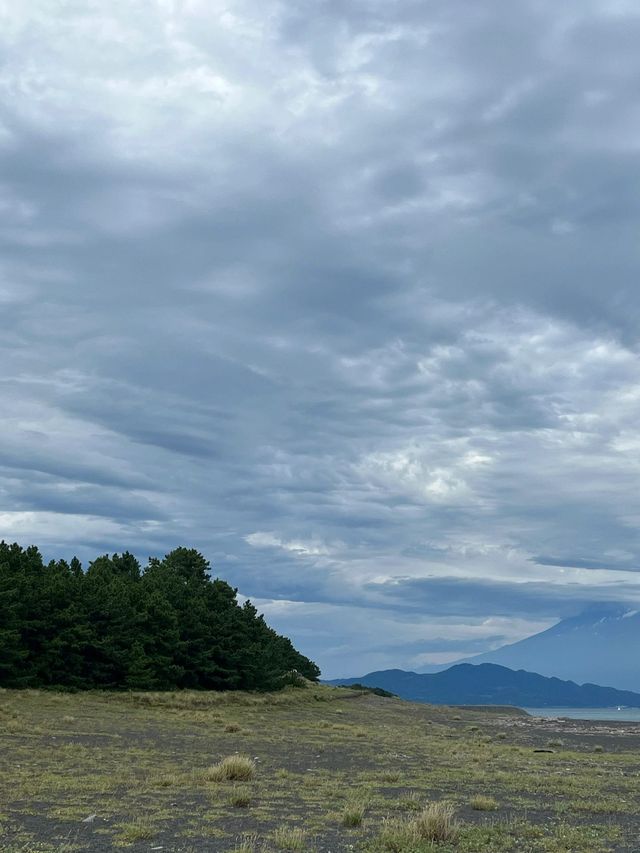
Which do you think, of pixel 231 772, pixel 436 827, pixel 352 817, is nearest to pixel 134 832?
pixel 352 817

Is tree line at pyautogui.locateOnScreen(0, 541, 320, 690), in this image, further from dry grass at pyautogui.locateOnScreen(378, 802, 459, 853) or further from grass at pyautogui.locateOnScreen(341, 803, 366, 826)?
dry grass at pyautogui.locateOnScreen(378, 802, 459, 853)

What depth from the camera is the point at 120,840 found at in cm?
1568

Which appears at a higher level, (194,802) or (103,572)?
(103,572)

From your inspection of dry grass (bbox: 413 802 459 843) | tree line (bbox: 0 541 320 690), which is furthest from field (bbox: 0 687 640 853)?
tree line (bbox: 0 541 320 690)

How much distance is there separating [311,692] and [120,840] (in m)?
68.2

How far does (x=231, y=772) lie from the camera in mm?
24906

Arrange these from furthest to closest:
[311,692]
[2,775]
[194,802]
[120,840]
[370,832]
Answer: [311,692], [2,775], [194,802], [370,832], [120,840]

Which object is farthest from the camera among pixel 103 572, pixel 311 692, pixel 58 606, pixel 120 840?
pixel 311 692

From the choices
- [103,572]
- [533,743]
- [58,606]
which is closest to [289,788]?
[533,743]

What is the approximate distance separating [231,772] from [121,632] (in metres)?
39.4

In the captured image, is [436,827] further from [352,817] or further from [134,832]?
[134,832]

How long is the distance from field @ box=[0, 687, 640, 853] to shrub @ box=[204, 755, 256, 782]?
0.11 feet

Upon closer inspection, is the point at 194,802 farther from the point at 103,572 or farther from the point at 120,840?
the point at 103,572

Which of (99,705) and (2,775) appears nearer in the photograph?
(2,775)
